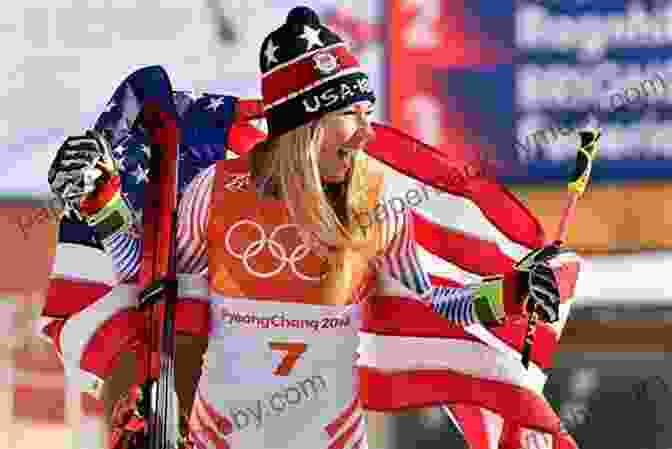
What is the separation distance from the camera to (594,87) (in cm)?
534

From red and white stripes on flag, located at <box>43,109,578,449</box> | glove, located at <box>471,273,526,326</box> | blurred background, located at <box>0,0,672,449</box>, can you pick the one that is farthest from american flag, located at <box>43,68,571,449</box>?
blurred background, located at <box>0,0,672,449</box>

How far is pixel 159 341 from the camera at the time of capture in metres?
3.29

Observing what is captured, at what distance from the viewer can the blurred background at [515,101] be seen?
5344mm

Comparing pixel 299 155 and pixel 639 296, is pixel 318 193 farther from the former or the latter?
pixel 639 296

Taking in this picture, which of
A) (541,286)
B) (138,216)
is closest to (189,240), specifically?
(138,216)

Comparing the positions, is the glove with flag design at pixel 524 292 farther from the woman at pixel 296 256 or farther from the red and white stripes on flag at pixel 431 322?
the red and white stripes on flag at pixel 431 322

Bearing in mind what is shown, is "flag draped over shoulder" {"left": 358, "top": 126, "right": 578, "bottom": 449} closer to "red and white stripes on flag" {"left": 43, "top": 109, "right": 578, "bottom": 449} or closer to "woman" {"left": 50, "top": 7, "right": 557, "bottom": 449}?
"red and white stripes on flag" {"left": 43, "top": 109, "right": 578, "bottom": 449}

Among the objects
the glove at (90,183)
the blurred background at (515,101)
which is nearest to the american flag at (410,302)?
the glove at (90,183)

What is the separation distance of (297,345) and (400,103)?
7.49 ft

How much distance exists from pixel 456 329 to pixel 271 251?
0.56 metres

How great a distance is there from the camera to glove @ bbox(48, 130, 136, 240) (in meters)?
3.00

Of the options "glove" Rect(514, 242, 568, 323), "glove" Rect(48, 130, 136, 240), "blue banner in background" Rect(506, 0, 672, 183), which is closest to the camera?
"glove" Rect(48, 130, 136, 240)

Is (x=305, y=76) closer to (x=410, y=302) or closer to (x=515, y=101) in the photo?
(x=410, y=302)

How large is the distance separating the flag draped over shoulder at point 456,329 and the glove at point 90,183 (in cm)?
67
